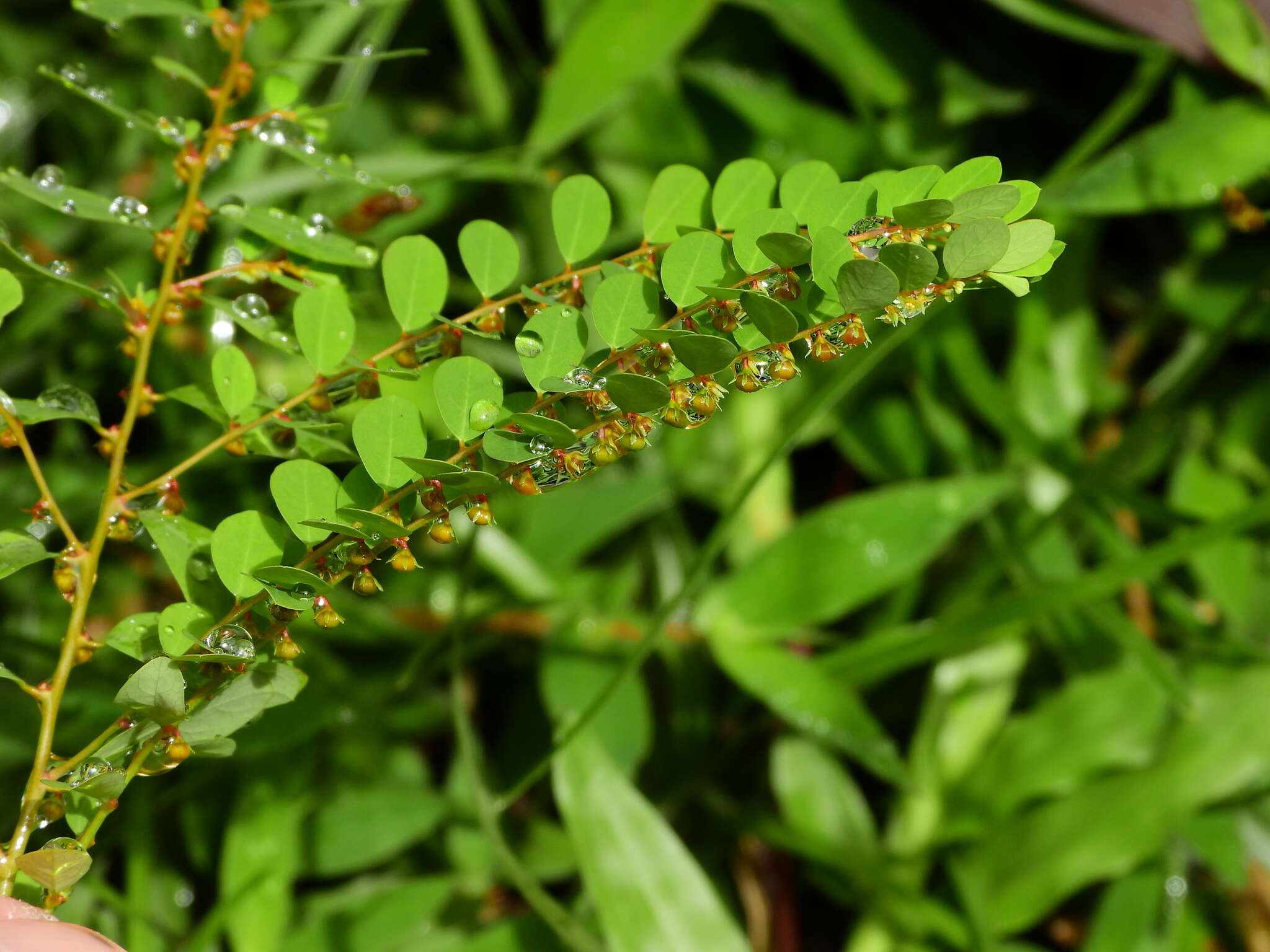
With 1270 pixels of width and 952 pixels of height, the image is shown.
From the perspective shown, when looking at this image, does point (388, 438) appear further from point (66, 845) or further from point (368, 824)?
point (368, 824)

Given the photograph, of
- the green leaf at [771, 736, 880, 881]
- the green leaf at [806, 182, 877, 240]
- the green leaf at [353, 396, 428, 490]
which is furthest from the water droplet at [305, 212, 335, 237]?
the green leaf at [771, 736, 880, 881]

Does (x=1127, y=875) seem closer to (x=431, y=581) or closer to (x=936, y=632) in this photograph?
(x=936, y=632)

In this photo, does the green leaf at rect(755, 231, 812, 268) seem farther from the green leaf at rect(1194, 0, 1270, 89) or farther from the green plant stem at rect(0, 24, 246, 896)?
the green leaf at rect(1194, 0, 1270, 89)

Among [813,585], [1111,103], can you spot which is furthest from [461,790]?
[1111,103]

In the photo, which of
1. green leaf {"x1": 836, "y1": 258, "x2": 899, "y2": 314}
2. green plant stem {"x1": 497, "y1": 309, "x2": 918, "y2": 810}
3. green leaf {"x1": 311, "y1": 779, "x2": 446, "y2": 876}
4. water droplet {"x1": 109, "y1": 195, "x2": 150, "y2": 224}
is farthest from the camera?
green leaf {"x1": 311, "y1": 779, "x2": 446, "y2": 876}

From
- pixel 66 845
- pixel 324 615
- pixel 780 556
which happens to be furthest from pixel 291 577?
pixel 780 556

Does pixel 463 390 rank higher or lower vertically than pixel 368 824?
higher

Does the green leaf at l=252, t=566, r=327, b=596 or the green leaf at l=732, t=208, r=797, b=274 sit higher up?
the green leaf at l=732, t=208, r=797, b=274
